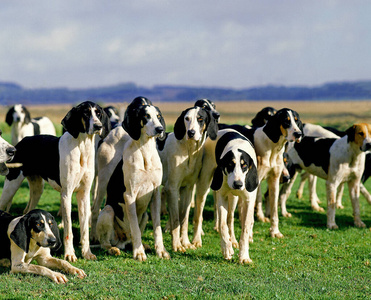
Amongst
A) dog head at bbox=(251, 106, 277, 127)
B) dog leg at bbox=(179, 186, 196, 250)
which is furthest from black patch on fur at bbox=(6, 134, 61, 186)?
dog head at bbox=(251, 106, 277, 127)

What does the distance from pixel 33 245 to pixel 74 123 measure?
165 centimetres

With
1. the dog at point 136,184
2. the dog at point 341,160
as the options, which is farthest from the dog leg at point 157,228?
the dog at point 341,160

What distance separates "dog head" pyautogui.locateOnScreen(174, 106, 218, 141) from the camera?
25.2 feet

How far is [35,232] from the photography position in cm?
624

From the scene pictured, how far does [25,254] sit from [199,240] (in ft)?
9.68

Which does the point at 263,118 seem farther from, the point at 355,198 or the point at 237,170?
the point at 237,170

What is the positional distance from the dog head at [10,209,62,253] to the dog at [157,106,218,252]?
2.17 m

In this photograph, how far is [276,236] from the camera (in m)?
9.34

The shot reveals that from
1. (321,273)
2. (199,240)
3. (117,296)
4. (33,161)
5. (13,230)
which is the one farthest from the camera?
(199,240)

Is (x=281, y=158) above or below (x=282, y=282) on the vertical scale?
above

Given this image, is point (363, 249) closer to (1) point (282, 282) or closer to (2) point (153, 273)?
(1) point (282, 282)

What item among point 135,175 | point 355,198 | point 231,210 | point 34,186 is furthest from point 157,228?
point 355,198

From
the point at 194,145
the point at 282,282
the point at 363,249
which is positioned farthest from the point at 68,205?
the point at 363,249

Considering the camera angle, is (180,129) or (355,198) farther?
(355,198)
